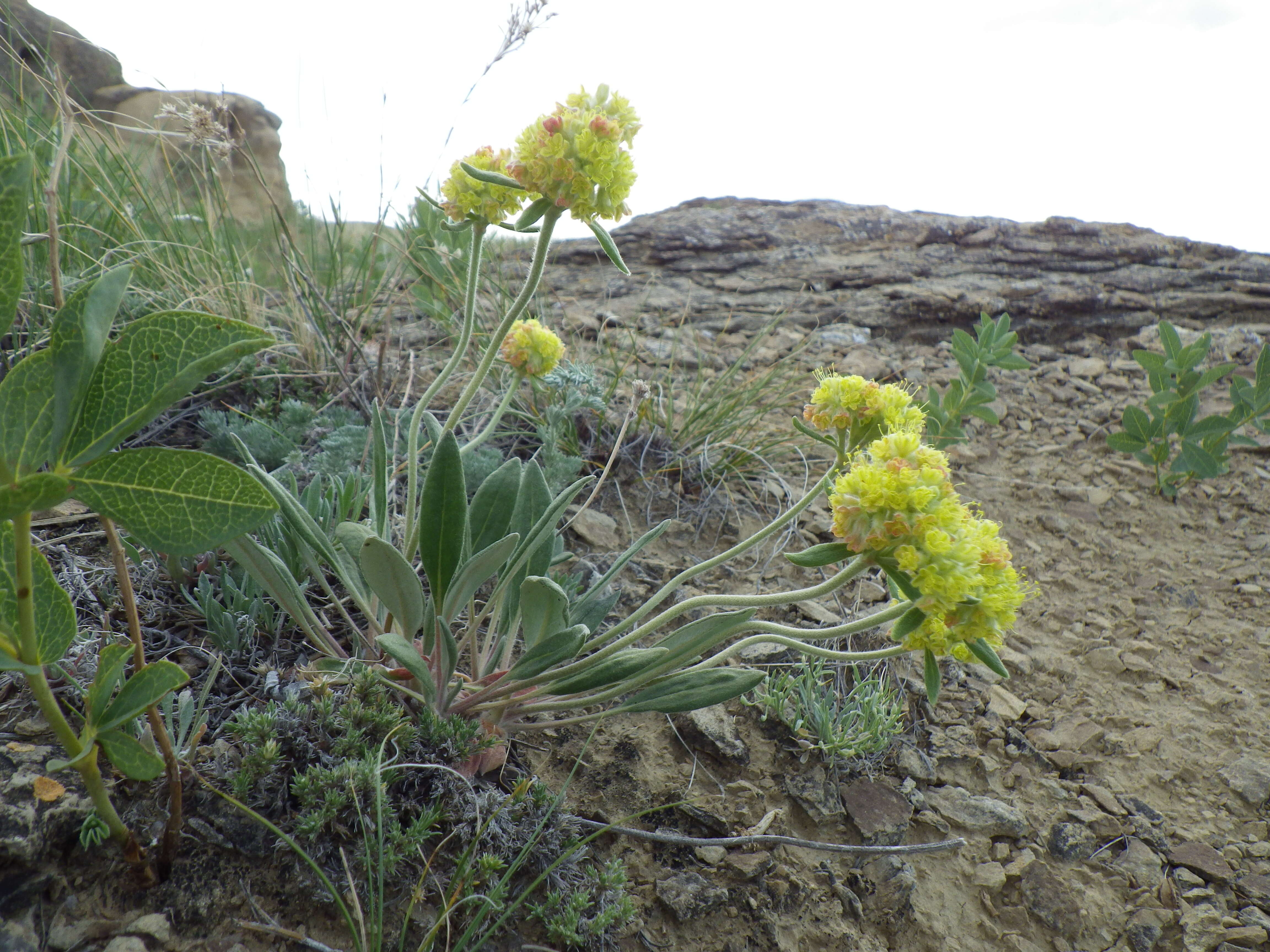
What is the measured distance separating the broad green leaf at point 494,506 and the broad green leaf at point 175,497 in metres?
0.73

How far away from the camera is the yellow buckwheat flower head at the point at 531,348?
1.91 metres

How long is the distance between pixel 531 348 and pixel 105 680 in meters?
1.23

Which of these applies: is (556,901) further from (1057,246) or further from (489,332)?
(1057,246)

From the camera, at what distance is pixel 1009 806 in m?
1.83

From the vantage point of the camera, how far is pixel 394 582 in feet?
4.42

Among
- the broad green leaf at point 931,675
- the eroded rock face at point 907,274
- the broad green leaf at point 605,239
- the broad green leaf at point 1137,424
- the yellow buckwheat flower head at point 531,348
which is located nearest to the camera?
the broad green leaf at point 931,675

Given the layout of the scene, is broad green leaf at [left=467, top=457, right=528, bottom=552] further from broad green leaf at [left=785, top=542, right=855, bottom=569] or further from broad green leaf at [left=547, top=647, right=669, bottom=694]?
broad green leaf at [left=785, top=542, right=855, bottom=569]

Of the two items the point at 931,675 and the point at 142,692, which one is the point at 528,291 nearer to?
the point at 142,692

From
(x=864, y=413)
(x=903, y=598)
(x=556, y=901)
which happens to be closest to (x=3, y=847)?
(x=556, y=901)

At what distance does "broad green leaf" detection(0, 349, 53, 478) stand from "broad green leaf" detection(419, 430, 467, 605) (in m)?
0.60

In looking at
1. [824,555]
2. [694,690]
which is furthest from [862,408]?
[694,690]

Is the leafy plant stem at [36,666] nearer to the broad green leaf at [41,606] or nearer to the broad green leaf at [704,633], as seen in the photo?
the broad green leaf at [41,606]

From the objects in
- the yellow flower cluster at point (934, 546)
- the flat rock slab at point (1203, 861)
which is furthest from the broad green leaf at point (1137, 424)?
the yellow flower cluster at point (934, 546)

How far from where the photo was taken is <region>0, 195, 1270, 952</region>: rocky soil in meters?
1.40
